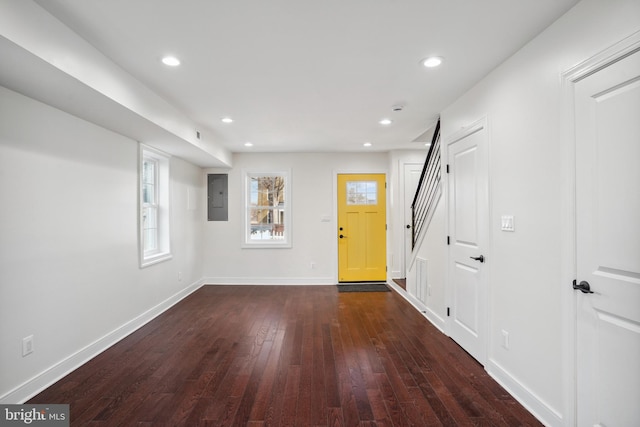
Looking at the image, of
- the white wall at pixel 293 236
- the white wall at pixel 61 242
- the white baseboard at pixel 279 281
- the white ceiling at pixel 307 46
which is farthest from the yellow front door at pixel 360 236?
the white wall at pixel 61 242

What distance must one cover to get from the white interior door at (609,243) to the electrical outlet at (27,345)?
141 inches

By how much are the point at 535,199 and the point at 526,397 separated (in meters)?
1.35

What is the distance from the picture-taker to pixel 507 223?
7.32 ft

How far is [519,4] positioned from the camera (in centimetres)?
167

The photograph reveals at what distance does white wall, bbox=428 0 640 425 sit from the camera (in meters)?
1.67

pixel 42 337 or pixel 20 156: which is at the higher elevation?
pixel 20 156

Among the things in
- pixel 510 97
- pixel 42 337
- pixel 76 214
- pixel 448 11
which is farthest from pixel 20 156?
pixel 510 97

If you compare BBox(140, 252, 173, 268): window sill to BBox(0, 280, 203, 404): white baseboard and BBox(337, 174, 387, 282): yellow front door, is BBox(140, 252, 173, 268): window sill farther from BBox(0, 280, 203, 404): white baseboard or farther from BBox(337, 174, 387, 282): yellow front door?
BBox(337, 174, 387, 282): yellow front door

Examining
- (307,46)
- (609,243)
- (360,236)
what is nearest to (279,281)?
(360,236)

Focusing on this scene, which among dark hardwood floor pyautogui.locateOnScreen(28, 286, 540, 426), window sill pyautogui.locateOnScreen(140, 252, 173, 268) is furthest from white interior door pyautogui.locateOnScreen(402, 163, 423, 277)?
window sill pyautogui.locateOnScreen(140, 252, 173, 268)

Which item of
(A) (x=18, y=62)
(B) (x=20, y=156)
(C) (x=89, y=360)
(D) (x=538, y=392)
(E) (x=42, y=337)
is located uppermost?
(A) (x=18, y=62)

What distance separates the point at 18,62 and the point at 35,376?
7.09 ft

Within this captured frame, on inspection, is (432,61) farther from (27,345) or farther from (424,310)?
(27,345)

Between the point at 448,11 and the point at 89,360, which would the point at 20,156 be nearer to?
the point at 89,360
